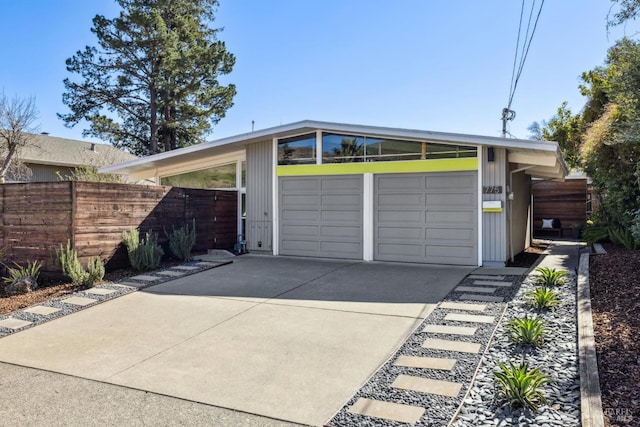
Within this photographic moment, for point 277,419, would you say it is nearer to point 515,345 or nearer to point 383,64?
point 515,345

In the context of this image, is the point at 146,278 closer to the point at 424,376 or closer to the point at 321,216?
the point at 321,216

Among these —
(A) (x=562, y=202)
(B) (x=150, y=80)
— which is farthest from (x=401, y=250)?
(B) (x=150, y=80)

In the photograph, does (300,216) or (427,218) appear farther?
(300,216)

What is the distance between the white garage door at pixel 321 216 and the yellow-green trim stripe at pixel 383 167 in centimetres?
14

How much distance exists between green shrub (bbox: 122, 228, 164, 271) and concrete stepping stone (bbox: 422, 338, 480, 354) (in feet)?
20.0

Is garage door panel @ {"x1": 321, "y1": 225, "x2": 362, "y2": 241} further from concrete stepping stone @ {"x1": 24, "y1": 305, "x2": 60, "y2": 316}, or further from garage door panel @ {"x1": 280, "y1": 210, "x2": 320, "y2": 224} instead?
concrete stepping stone @ {"x1": 24, "y1": 305, "x2": 60, "y2": 316}

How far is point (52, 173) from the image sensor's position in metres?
19.8

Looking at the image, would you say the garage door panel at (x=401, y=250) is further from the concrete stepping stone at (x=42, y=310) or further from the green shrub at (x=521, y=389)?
the concrete stepping stone at (x=42, y=310)

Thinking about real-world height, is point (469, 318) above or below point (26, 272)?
below

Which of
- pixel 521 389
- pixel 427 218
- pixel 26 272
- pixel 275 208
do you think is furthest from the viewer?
pixel 275 208

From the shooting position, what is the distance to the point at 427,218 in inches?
362

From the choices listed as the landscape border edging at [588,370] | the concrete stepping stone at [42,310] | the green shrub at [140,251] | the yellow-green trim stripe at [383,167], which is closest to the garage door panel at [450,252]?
the yellow-green trim stripe at [383,167]

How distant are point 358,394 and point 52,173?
2080 cm

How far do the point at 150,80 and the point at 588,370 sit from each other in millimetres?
20419
